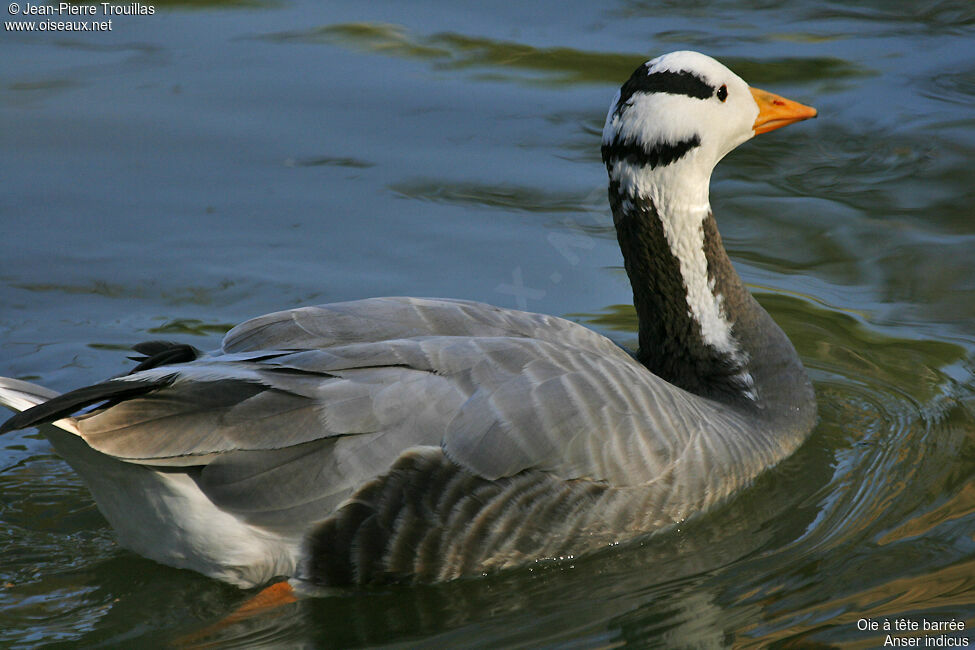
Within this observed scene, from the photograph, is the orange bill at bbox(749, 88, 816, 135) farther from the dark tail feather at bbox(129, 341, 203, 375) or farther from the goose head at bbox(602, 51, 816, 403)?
the dark tail feather at bbox(129, 341, 203, 375)

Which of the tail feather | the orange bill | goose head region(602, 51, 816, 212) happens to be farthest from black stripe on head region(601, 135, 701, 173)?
the tail feather

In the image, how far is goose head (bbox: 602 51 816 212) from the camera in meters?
5.34

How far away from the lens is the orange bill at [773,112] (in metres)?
5.80

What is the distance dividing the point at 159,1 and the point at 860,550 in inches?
327

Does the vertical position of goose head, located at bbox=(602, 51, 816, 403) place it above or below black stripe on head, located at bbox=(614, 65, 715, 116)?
below

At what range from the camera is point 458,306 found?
528cm

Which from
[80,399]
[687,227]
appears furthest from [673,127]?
[80,399]

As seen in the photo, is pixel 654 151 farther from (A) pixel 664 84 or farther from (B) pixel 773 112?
(B) pixel 773 112

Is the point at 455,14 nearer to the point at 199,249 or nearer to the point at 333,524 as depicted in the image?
the point at 199,249

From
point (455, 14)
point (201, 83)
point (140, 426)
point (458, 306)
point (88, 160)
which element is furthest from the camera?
point (455, 14)

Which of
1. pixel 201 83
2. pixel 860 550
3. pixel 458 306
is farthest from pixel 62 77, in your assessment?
pixel 860 550

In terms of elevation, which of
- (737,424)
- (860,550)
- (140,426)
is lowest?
(860,550)

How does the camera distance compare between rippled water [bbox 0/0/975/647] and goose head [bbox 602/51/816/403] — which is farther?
goose head [bbox 602/51/816/403]

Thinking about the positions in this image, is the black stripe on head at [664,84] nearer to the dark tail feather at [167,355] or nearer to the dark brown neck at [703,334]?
the dark brown neck at [703,334]
